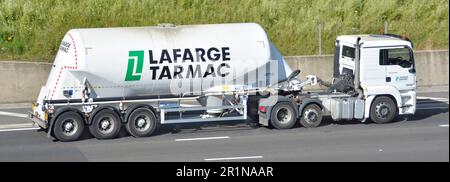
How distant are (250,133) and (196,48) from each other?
2478mm

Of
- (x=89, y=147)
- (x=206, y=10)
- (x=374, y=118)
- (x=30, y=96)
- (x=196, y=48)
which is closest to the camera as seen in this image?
(x=89, y=147)

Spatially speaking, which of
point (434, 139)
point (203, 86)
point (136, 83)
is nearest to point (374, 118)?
point (434, 139)

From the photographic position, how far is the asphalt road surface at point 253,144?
1942 centimetres

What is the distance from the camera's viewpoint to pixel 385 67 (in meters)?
23.5

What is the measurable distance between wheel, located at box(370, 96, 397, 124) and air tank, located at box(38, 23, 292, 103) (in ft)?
9.32

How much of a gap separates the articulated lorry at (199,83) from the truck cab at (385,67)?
3cm

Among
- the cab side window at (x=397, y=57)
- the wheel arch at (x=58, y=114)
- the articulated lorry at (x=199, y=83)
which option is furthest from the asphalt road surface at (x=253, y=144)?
the cab side window at (x=397, y=57)

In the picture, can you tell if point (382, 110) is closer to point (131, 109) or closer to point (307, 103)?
point (307, 103)

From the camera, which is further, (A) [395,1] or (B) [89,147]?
(A) [395,1]

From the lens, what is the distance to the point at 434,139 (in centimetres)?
2142

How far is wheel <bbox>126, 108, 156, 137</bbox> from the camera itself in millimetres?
21672

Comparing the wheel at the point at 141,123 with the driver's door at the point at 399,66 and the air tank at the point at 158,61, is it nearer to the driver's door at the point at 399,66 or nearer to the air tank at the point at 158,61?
the air tank at the point at 158,61

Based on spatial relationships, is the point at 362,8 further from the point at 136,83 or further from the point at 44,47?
the point at 136,83

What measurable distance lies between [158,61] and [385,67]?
5927mm
